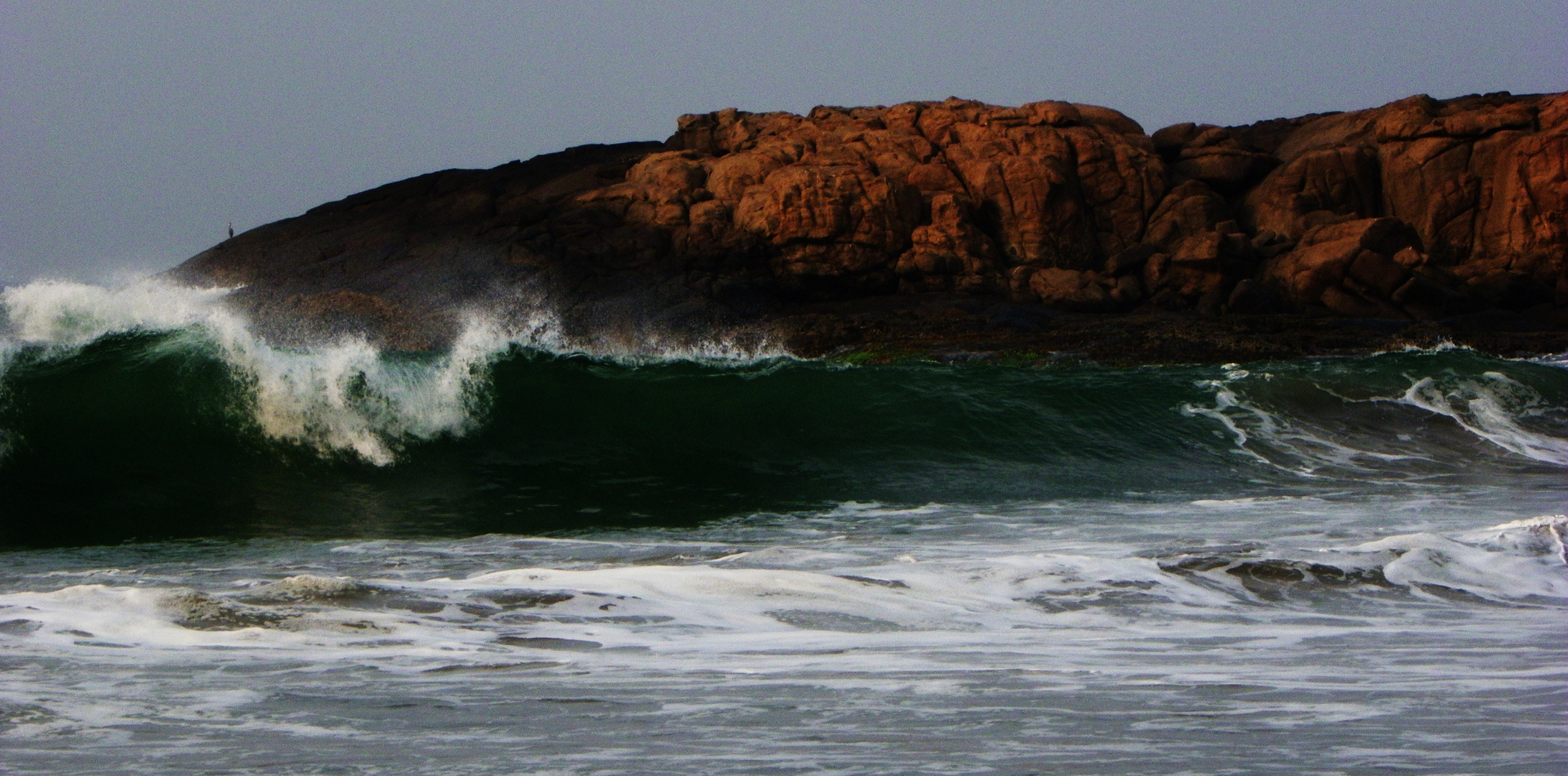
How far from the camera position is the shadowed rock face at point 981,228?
32.6 m

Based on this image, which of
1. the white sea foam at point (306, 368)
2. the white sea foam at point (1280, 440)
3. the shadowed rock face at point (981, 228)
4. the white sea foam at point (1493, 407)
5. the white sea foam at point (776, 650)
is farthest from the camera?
the shadowed rock face at point (981, 228)

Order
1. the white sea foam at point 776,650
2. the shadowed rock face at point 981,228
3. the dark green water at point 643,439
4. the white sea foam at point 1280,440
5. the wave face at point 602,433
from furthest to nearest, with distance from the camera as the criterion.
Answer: the shadowed rock face at point 981,228 → the white sea foam at point 1280,440 → the wave face at point 602,433 → the dark green water at point 643,439 → the white sea foam at point 776,650

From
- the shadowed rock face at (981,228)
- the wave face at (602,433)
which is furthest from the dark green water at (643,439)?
the shadowed rock face at (981,228)

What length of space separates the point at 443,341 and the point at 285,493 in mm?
25622

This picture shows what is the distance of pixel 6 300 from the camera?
14.2 meters

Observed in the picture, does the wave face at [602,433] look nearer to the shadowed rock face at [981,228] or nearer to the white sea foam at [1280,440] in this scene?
the white sea foam at [1280,440]

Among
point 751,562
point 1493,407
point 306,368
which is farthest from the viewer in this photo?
point 1493,407

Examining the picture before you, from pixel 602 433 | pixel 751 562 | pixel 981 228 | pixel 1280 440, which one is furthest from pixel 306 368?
pixel 981 228

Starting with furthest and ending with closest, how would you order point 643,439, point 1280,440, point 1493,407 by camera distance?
point 1493,407
point 1280,440
point 643,439

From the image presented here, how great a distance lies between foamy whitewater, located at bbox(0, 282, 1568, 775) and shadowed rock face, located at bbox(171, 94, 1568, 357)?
16.6m

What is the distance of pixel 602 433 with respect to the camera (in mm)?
12945

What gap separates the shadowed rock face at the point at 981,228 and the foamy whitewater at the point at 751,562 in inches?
653

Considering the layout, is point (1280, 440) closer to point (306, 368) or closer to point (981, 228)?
point (306, 368)

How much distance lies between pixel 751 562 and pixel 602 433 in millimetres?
6036
